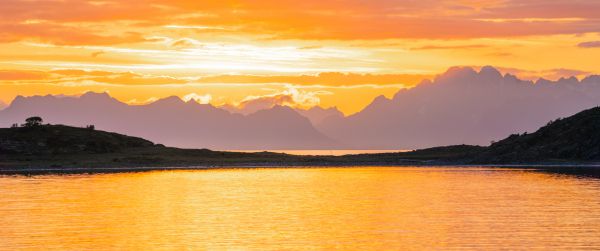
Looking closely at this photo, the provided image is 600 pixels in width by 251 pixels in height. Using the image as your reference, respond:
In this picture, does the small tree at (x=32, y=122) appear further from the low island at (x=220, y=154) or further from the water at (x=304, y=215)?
the water at (x=304, y=215)

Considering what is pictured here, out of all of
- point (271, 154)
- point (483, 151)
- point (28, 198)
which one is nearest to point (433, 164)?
point (483, 151)

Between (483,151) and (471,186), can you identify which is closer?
(471,186)

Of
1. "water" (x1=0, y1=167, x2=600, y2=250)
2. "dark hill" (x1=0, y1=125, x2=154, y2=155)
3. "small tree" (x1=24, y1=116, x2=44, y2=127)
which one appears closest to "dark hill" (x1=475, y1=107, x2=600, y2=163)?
"water" (x1=0, y1=167, x2=600, y2=250)

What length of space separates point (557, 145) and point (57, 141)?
320 feet

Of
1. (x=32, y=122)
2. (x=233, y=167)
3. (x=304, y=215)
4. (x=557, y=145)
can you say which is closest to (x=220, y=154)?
(x=233, y=167)

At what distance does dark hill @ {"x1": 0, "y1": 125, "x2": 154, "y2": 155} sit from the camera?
6590 inches

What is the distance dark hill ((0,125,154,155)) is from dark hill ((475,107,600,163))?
74707 mm

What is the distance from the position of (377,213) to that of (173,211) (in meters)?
16.3

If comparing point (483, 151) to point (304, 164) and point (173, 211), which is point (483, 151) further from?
point (173, 211)

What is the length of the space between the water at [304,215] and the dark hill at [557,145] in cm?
5559

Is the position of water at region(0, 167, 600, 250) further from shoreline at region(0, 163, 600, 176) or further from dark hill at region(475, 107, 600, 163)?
dark hill at region(475, 107, 600, 163)

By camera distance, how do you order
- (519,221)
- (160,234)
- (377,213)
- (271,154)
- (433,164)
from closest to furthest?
(160,234) → (519,221) → (377,213) → (433,164) → (271,154)

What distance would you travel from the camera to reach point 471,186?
93438 mm

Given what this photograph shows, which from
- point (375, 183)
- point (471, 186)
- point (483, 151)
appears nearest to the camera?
point (471, 186)
